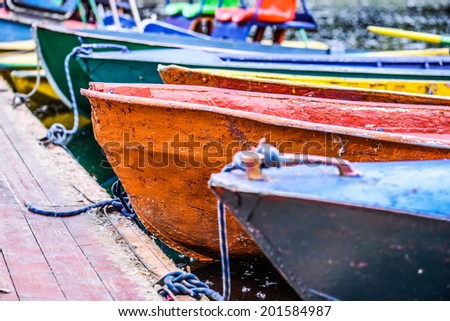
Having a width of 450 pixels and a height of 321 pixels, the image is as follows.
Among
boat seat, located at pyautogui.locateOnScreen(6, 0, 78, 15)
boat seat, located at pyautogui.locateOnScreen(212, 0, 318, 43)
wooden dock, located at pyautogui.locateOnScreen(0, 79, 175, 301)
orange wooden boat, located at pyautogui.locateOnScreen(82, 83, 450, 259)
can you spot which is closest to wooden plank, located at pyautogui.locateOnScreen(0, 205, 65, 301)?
wooden dock, located at pyautogui.locateOnScreen(0, 79, 175, 301)

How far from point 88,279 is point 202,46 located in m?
4.55

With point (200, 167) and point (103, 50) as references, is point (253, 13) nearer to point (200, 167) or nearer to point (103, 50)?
point (103, 50)

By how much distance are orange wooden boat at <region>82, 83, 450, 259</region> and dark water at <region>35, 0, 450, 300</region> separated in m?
0.17

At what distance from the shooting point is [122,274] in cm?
373

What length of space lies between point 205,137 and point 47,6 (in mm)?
7929

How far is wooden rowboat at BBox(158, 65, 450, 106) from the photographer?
5117 millimetres

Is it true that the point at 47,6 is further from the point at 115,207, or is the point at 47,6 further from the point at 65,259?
the point at 65,259

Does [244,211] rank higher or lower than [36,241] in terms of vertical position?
higher

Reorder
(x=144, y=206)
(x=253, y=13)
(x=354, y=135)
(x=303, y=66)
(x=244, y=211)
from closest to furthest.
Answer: (x=244, y=211) → (x=354, y=135) → (x=144, y=206) → (x=303, y=66) → (x=253, y=13)

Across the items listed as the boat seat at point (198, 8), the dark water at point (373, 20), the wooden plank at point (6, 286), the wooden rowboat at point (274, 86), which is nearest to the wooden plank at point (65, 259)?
the wooden plank at point (6, 286)

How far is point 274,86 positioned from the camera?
522cm

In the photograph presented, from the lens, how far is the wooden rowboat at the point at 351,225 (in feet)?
9.45

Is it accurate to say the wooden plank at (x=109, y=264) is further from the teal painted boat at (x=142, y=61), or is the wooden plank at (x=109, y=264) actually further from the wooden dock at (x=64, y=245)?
the teal painted boat at (x=142, y=61)

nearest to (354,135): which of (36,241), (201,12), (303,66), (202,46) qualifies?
(36,241)
